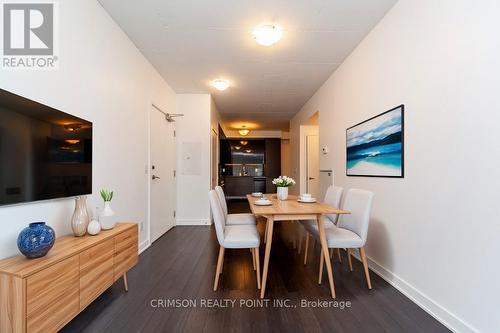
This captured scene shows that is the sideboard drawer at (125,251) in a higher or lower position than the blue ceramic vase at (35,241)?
lower

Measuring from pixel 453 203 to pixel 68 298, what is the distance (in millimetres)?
2609

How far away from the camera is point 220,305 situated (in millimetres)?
1936

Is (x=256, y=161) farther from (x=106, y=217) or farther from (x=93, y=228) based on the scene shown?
(x=93, y=228)

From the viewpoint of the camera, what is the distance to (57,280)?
4.37ft

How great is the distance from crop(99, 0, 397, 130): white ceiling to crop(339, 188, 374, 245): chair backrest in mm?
1847

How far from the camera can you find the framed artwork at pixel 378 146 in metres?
2.25

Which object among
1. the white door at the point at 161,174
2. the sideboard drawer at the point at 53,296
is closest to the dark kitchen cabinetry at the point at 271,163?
the white door at the point at 161,174

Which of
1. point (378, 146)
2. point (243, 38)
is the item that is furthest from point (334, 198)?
point (243, 38)

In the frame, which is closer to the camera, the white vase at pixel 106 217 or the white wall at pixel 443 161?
the white wall at pixel 443 161

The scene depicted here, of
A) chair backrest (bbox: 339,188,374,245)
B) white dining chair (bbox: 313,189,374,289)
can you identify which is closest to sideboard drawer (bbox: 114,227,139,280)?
white dining chair (bbox: 313,189,374,289)

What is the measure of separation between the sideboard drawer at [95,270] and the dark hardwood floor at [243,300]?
27cm

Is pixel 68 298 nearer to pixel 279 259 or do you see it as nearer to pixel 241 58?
pixel 279 259

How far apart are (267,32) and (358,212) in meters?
2.12

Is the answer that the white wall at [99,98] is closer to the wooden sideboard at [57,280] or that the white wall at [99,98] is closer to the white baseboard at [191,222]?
the wooden sideboard at [57,280]
